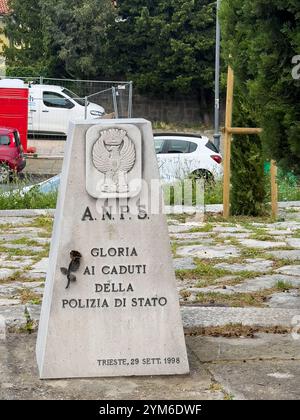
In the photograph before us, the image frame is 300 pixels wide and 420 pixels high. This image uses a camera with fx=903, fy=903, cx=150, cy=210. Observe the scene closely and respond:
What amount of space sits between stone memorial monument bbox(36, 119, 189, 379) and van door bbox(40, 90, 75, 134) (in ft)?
85.9

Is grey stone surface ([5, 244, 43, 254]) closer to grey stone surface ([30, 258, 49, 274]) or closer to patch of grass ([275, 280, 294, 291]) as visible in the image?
grey stone surface ([30, 258, 49, 274])

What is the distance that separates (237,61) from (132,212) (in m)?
2.17

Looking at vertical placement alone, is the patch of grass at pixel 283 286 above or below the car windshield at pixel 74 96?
below

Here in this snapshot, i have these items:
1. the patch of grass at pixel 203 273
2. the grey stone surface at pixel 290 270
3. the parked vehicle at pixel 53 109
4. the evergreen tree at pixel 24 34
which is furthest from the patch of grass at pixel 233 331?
the evergreen tree at pixel 24 34

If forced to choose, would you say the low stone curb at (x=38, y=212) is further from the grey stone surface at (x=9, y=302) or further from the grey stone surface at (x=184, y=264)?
the grey stone surface at (x=9, y=302)

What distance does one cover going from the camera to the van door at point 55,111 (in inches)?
1221

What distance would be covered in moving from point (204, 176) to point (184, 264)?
32.8 feet

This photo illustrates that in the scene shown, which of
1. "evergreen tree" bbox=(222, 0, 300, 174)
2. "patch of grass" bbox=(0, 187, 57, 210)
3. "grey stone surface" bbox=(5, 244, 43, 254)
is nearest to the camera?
"evergreen tree" bbox=(222, 0, 300, 174)

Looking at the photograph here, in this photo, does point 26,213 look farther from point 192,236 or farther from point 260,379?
point 260,379

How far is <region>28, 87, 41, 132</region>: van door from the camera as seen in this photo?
30.5 metres

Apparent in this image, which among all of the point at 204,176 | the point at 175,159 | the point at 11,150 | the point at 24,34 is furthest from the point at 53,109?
the point at 204,176

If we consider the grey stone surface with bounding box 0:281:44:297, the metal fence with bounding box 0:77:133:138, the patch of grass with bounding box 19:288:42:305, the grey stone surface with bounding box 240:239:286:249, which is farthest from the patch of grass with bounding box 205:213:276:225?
the metal fence with bounding box 0:77:133:138

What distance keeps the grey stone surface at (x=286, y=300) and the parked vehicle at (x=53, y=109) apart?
23.9 metres
